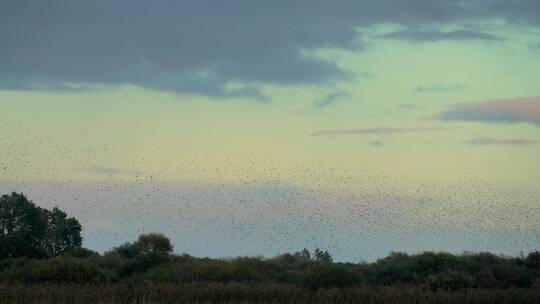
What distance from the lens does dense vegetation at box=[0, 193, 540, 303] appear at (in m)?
31.4

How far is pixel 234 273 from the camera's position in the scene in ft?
150

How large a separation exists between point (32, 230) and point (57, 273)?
34690 millimetres

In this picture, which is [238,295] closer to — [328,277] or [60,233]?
[328,277]

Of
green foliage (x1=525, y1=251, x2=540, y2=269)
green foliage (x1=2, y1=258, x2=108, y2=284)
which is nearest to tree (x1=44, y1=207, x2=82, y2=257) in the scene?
green foliage (x1=2, y1=258, x2=108, y2=284)

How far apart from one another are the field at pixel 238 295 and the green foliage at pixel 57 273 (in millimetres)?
7294

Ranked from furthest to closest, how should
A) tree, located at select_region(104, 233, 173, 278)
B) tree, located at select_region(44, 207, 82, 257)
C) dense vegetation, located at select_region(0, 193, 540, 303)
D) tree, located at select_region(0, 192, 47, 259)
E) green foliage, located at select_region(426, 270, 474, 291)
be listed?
tree, located at select_region(44, 207, 82, 257) → tree, located at select_region(0, 192, 47, 259) → tree, located at select_region(104, 233, 173, 278) → green foliage, located at select_region(426, 270, 474, 291) → dense vegetation, located at select_region(0, 193, 540, 303)

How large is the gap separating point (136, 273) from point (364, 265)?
54.4ft

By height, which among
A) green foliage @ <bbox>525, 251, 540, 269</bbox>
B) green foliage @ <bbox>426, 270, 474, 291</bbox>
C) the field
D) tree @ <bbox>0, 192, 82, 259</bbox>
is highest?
tree @ <bbox>0, 192, 82, 259</bbox>

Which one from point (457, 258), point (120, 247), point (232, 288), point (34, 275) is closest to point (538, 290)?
point (232, 288)

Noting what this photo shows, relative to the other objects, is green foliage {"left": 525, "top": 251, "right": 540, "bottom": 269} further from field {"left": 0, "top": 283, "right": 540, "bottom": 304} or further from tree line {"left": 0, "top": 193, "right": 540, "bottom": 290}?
field {"left": 0, "top": 283, "right": 540, "bottom": 304}

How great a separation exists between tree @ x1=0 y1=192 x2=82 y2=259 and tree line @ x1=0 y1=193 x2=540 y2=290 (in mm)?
86

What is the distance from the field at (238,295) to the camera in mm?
28594

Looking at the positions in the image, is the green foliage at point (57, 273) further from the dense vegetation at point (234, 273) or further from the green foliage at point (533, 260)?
the green foliage at point (533, 260)

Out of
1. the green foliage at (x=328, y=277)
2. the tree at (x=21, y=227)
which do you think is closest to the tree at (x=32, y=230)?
the tree at (x=21, y=227)
